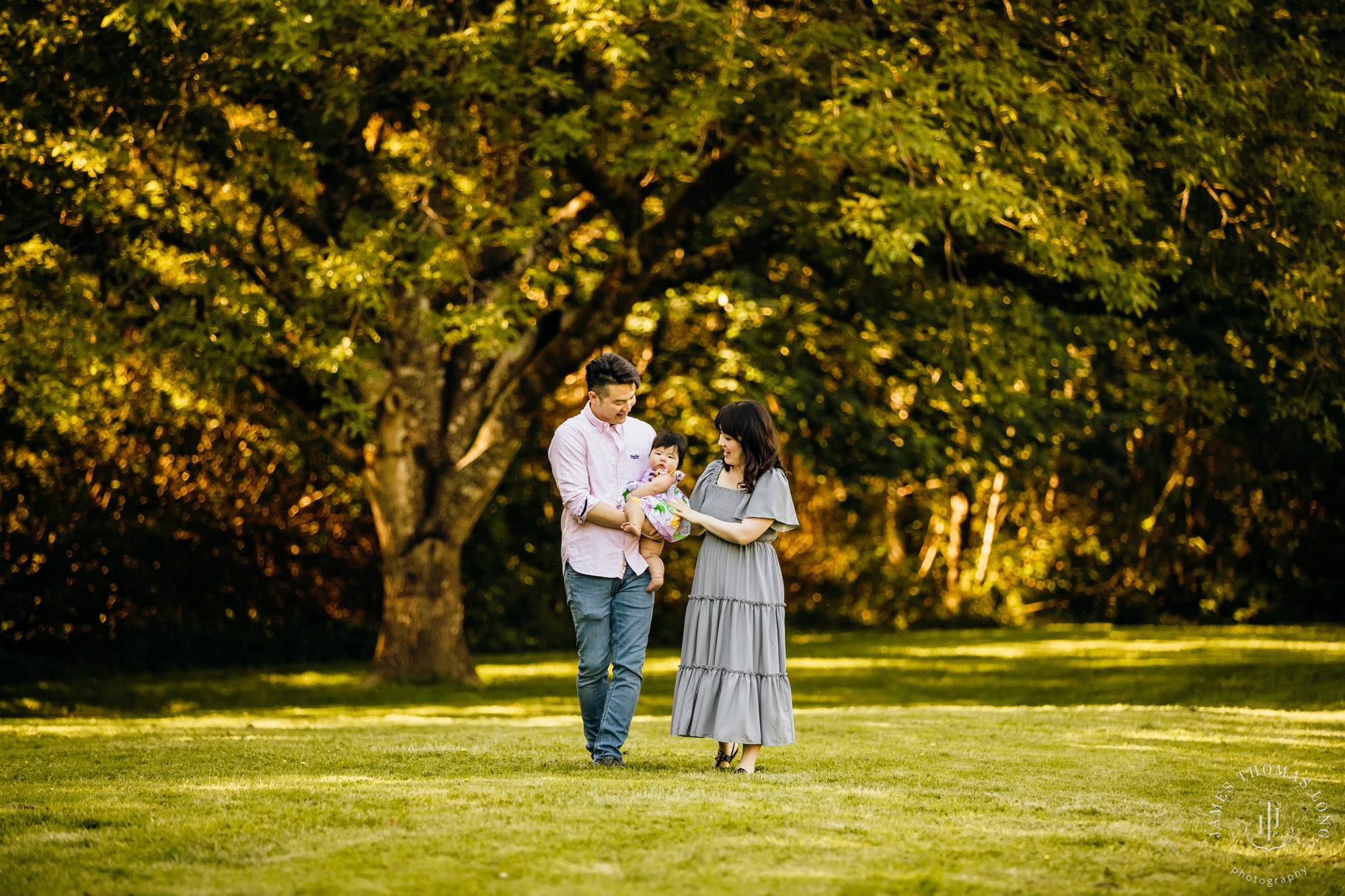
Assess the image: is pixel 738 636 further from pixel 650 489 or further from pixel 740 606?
pixel 650 489

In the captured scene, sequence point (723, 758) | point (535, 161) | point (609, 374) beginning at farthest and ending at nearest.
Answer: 1. point (535, 161)
2. point (723, 758)
3. point (609, 374)

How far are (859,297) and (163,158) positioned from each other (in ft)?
24.9

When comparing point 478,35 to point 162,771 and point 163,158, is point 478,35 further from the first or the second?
point 162,771

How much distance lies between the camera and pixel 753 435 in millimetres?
6117

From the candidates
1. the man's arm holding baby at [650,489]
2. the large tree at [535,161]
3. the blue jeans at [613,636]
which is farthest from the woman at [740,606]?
the large tree at [535,161]

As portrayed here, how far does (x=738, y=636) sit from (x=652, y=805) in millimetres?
1186

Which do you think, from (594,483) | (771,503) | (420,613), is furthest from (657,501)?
(420,613)

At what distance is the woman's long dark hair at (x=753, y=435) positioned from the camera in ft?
20.1

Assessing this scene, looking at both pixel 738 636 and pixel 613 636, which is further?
pixel 613 636

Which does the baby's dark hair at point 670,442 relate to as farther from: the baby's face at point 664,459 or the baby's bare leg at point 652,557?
the baby's bare leg at point 652,557

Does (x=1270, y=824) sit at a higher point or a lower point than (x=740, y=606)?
lower

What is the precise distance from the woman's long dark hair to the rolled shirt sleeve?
697mm

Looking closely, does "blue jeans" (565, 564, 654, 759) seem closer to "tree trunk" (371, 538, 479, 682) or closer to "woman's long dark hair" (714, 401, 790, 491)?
"woman's long dark hair" (714, 401, 790, 491)

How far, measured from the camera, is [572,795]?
5.28 metres
